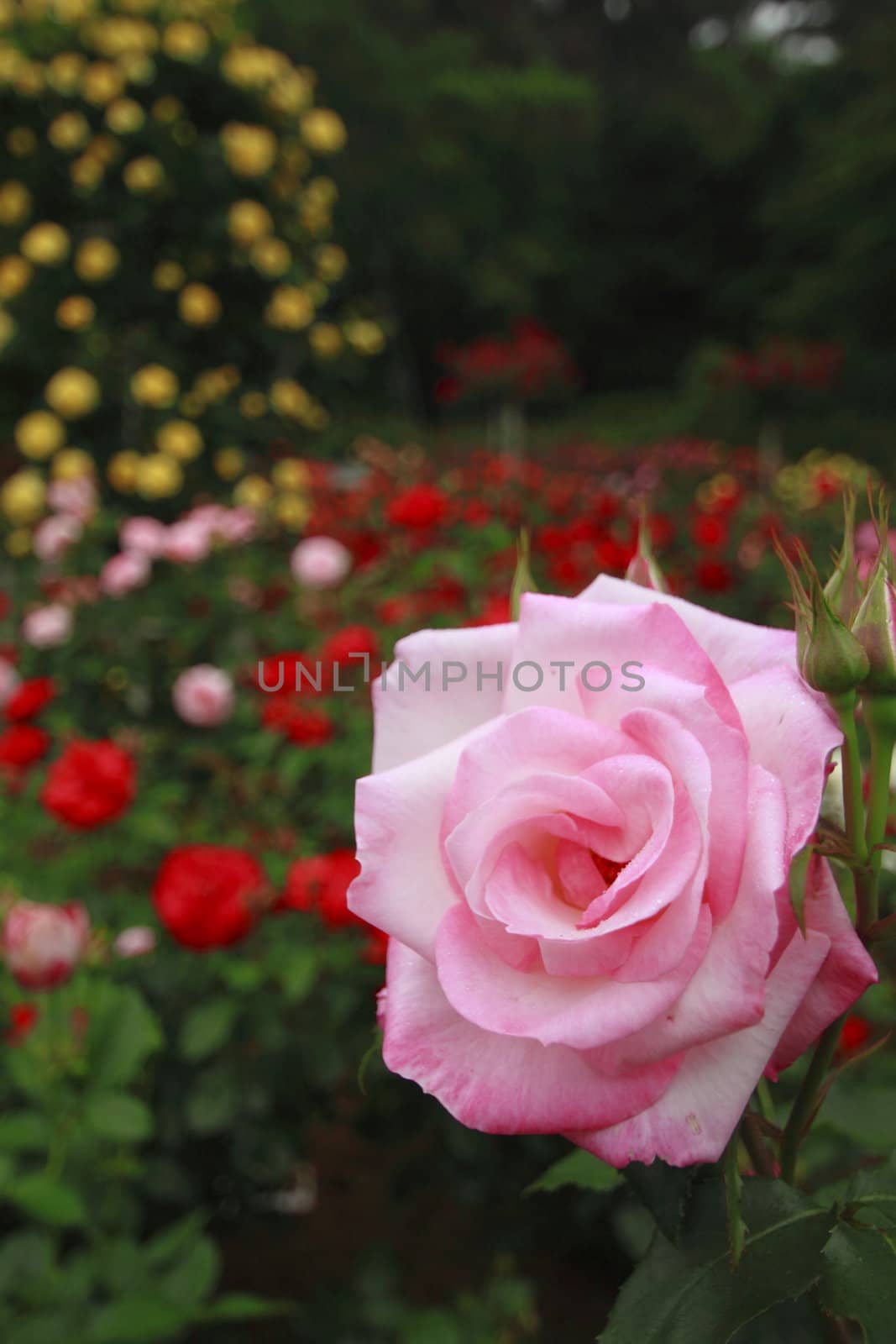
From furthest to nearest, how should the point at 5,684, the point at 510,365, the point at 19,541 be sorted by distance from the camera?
1. the point at 510,365
2. the point at 19,541
3. the point at 5,684

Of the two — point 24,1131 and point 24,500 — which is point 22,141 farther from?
point 24,1131

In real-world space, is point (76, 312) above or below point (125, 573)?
above

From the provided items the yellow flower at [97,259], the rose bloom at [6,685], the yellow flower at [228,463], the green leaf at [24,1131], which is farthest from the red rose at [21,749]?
the yellow flower at [97,259]

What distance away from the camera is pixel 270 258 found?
7.72ft

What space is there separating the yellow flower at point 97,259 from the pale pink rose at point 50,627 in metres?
0.90

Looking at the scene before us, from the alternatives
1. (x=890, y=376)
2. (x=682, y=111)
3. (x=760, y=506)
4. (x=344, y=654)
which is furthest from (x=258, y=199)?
(x=682, y=111)

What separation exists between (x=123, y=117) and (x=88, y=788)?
1.87 metres

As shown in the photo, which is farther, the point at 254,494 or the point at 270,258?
the point at 270,258

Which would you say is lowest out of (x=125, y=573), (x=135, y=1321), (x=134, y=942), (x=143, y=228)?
(x=135, y=1321)

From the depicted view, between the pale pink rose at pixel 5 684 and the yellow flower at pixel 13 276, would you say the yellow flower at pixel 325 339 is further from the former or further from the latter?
the pale pink rose at pixel 5 684

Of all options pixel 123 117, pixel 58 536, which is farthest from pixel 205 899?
pixel 123 117

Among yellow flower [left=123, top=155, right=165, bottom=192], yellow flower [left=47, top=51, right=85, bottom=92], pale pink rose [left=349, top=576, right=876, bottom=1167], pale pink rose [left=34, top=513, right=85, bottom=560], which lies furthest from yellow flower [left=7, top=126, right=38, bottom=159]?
pale pink rose [left=349, top=576, right=876, bottom=1167]

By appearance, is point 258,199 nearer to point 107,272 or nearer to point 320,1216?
point 107,272

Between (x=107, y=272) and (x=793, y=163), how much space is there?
38.3 ft
